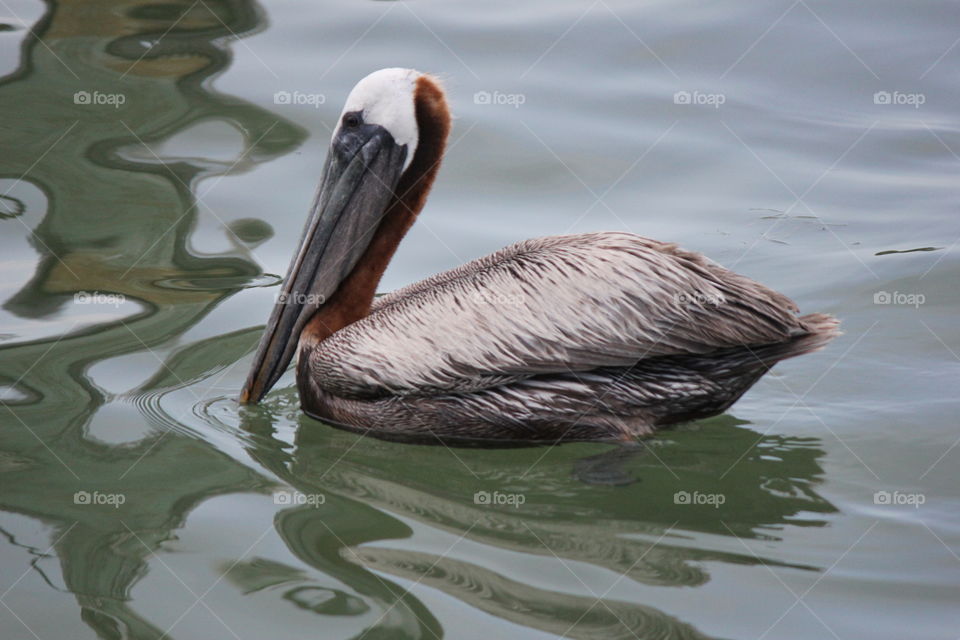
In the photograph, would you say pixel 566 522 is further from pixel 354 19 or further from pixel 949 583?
pixel 354 19

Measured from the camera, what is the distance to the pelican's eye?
16.6 feet

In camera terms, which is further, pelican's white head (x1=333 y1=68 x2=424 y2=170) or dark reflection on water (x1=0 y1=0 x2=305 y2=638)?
pelican's white head (x1=333 y1=68 x2=424 y2=170)

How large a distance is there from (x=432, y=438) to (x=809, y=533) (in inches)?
59.1

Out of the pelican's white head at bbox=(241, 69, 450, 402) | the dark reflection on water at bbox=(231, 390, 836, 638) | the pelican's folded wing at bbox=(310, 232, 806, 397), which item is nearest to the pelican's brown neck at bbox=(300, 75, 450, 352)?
the pelican's white head at bbox=(241, 69, 450, 402)

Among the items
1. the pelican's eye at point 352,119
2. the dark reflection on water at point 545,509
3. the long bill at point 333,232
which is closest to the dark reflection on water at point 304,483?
the dark reflection on water at point 545,509

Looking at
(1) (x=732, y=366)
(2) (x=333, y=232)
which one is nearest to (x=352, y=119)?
(2) (x=333, y=232)

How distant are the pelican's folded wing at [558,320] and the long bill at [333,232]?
13.2 inches

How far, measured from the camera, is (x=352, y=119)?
16.6ft

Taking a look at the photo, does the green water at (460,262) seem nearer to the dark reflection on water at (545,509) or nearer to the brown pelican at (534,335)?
the dark reflection on water at (545,509)

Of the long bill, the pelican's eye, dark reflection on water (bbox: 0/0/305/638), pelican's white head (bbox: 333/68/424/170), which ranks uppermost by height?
pelican's white head (bbox: 333/68/424/170)

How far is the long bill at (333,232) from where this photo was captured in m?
5.10

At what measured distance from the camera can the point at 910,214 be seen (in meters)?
7.15

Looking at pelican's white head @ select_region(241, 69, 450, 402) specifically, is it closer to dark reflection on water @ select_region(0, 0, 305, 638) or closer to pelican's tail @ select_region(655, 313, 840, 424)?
dark reflection on water @ select_region(0, 0, 305, 638)

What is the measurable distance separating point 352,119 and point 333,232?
0.48 m
